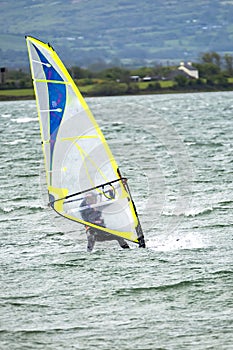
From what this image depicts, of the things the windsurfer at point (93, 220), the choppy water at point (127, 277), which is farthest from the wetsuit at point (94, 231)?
the choppy water at point (127, 277)

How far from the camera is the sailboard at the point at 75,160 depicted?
18.0m

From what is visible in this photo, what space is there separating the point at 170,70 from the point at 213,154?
5432 inches

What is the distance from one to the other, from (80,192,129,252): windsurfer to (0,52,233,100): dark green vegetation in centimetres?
12148

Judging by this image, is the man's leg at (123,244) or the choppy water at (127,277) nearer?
the choppy water at (127,277)

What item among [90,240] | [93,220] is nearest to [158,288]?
[93,220]

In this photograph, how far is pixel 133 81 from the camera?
168m

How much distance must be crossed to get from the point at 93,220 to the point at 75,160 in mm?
1351

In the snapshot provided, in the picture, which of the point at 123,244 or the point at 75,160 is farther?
the point at 123,244

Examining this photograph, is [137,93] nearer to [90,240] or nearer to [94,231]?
[90,240]

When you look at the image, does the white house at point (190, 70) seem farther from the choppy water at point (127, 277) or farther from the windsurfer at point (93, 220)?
the windsurfer at point (93, 220)

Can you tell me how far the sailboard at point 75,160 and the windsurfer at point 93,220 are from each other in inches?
1.8

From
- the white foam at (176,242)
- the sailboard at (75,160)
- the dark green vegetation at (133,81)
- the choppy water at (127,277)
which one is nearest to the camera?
the choppy water at (127,277)

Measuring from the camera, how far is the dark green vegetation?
15145cm

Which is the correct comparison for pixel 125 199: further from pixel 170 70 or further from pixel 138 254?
pixel 170 70
